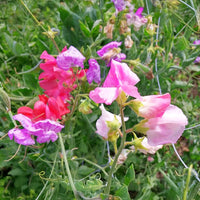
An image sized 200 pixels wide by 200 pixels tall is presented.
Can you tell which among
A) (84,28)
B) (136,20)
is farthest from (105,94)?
(136,20)

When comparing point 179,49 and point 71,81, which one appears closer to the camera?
point 71,81

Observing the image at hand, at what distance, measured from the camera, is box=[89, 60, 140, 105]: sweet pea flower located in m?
0.47

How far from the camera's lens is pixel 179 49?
3.57ft

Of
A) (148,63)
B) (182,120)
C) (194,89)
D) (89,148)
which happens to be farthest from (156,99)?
(194,89)

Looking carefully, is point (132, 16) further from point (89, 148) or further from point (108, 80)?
point (108, 80)

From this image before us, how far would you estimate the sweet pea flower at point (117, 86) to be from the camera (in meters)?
0.47

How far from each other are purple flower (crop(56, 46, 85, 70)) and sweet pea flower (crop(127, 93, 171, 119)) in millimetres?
270

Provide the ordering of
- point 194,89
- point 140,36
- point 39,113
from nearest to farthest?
1. point 39,113
2. point 140,36
3. point 194,89

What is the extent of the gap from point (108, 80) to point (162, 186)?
2.70ft

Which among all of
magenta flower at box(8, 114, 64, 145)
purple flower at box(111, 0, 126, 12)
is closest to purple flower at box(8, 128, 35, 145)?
magenta flower at box(8, 114, 64, 145)

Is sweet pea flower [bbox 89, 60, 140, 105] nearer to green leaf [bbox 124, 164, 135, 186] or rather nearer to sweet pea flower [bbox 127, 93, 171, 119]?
sweet pea flower [bbox 127, 93, 171, 119]

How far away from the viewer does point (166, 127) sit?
51 centimetres

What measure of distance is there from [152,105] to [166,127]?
5 centimetres

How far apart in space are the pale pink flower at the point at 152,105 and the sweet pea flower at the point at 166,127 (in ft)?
0.06
